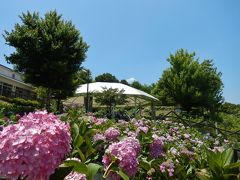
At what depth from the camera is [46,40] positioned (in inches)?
899

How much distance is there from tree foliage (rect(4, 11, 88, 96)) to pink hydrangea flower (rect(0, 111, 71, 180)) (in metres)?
20.6

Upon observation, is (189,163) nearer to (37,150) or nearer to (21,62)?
(37,150)

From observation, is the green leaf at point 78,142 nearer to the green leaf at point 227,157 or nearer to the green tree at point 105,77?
the green leaf at point 227,157

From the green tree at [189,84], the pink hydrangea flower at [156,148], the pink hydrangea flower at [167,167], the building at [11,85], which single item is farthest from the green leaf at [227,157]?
the building at [11,85]

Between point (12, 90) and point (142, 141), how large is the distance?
40.2 metres

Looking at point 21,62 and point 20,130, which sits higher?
point 21,62

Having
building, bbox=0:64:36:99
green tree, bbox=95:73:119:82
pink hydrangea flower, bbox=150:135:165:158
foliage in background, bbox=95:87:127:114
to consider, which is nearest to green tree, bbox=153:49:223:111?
foliage in background, bbox=95:87:127:114

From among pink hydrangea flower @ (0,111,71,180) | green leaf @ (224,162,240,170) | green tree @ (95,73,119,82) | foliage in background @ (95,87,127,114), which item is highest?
green tree @ (95,73,119,82)

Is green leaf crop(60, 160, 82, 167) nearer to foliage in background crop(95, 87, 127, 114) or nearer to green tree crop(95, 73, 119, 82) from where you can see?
foliage in background crop(95, 87, 127, 114)

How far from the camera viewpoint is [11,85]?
135ft

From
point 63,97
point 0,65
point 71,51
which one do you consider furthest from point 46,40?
point 0,65

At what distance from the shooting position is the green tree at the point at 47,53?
22.4 meters

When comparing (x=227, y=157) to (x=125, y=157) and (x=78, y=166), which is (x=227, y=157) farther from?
(x=78, y=166)

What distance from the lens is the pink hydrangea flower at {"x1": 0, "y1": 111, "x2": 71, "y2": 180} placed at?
1427 millimetres
